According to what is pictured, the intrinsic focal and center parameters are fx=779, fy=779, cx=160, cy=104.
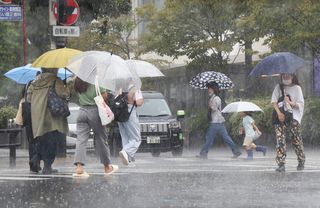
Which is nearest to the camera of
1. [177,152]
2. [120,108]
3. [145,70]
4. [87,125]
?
[87,125]

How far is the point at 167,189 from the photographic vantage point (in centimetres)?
941

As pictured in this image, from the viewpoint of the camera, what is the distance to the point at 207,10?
25.2m

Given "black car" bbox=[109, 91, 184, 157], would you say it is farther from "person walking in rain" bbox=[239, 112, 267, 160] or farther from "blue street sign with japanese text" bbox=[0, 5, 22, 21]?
"blue street sign with japanese text" bbox=[0, 5, 22, 21]

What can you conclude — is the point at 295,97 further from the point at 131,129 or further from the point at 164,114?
the point at 164,114

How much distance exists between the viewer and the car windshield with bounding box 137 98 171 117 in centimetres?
1991

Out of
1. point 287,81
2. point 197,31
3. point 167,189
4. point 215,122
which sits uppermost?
point 197,31

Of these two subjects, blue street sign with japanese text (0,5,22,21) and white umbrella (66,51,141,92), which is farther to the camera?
blue street sign with japanese text (0,5,22,21)

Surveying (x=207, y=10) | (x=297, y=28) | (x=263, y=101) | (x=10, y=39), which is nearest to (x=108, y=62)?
(x=297, y=28)

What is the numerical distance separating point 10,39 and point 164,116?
14962 millimetres

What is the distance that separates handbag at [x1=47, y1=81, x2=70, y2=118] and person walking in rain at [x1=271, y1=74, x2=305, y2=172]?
10.5 feet

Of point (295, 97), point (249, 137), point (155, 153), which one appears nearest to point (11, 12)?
point (155, 153)

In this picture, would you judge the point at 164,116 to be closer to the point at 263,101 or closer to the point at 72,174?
the point at 263,101

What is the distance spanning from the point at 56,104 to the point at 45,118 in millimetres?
322

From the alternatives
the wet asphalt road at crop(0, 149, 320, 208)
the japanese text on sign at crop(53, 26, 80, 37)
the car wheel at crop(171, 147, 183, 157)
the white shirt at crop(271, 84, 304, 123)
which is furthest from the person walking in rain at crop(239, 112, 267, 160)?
the white shirt at crop(271, 84, 304, 123)
